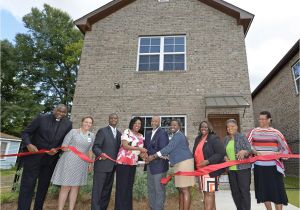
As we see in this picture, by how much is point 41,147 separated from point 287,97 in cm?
1436

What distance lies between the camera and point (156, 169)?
4.33 m

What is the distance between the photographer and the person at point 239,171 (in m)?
3.97

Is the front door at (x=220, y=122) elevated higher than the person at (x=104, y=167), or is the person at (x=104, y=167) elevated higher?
the front door at (x=220, y=122)

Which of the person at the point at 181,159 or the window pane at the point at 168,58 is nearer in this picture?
the person at the point at 181,159

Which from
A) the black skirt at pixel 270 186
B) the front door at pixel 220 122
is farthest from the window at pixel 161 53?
the black skirt at pixel 270 186

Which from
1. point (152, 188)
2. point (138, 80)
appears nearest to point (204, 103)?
point (138, 80)

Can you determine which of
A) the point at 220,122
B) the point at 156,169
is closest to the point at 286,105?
the point at 220,122

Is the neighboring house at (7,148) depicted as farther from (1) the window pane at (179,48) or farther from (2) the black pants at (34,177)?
(2) the black pants at (34,177)

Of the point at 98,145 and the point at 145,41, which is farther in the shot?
the point at 145,41

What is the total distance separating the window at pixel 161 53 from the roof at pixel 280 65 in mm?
6152

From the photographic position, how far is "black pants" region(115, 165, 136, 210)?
14.3ft

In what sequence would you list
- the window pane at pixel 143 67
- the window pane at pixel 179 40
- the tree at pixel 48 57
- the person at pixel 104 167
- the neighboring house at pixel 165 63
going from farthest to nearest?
the tree at pixel 48 57 < the window pane at pixel 179 40 < the window pane at pixel 143 67 < the neighboring house at pixel 165 63 < the person at pixel 104 167

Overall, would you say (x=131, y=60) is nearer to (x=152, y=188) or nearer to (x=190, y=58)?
(x=190, y=58)

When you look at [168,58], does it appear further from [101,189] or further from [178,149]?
[101,189]
